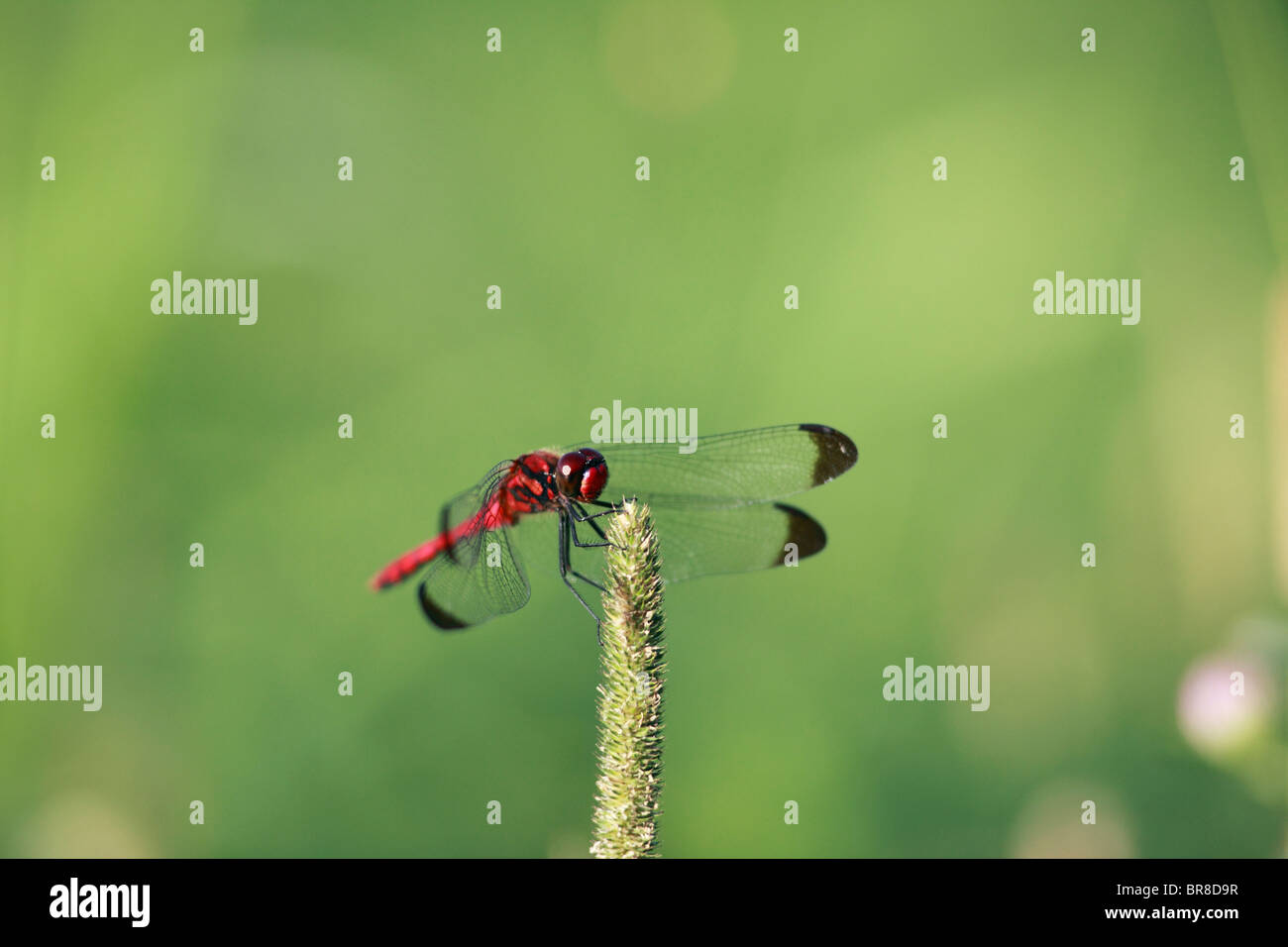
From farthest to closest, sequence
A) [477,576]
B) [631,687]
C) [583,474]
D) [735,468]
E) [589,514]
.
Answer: [735,468], [477,576], [589,514], [583,474], [631,687]

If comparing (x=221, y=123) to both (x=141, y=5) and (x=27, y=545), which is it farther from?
(x=27, y=545)

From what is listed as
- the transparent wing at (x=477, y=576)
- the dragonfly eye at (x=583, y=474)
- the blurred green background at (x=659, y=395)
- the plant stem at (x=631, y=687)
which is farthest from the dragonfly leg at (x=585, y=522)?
the plant stem at (x=631, y=687)

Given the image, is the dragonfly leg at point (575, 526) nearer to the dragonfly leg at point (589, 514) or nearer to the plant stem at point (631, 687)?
the dragonfly leg at point (589, 514)

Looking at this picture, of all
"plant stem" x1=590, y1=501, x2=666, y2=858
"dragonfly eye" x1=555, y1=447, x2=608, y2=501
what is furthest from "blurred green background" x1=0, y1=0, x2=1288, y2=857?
"plant stem" x1=590, y1=501, x2=666, y2=858

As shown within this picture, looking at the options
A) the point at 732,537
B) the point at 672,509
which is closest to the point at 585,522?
the point at 672,509

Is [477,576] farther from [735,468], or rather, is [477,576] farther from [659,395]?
[659,395]
